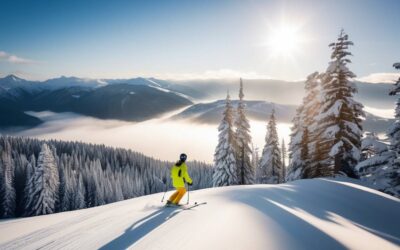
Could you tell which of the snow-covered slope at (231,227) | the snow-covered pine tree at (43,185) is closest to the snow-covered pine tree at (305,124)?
the snow-covered slope at (231,227)

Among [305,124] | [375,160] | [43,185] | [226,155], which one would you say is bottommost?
[43,185]

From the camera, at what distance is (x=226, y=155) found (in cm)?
3997

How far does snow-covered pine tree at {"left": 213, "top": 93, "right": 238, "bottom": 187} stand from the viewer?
39.3 m

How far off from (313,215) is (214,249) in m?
5.42

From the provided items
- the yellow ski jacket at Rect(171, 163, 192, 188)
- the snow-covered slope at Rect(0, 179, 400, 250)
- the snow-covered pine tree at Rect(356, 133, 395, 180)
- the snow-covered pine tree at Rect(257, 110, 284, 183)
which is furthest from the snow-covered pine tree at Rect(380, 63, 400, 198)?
the snow-covered pine tree at Rect(257, 110, 284, 183)

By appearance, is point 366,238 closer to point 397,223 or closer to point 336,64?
point 397,223

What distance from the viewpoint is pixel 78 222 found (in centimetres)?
1063

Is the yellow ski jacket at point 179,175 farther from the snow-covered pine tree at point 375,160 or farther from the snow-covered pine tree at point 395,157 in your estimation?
the snow-covered pine tree at point 395,157

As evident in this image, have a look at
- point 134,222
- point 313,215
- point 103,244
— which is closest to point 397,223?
point 313,215

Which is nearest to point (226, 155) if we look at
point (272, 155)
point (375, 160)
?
point (272, 155)

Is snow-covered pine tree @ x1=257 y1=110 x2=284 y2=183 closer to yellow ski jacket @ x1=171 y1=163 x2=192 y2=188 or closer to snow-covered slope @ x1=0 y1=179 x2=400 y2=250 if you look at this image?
snow-covered slope @ x1=0 y1=179 x2=400 y2=250

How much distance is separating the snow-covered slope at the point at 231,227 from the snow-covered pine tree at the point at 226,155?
25.7 meters

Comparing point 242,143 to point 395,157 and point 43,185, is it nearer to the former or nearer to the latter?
point 395,157

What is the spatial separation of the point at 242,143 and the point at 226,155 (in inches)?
125
